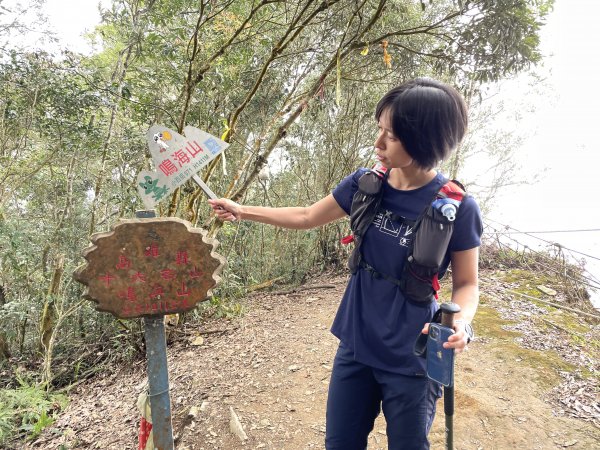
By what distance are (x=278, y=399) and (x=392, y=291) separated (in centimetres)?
219

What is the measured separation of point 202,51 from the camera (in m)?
3.47

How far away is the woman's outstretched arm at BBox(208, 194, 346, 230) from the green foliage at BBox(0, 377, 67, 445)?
10.7ft

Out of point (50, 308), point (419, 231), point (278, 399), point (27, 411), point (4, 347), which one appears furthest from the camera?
point (4, 347)

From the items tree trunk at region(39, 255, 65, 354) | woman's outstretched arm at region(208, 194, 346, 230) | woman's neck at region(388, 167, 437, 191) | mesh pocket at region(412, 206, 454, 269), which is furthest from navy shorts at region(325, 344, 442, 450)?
tree trunk at region(39, 255, 65, 354)

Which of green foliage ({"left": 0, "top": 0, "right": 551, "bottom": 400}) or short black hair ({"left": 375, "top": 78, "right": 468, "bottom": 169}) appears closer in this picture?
short black hair ({"left": 375, "top": 78, "right": 468, "bottom": 169})

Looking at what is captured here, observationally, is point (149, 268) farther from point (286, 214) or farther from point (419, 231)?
point (419, 231)

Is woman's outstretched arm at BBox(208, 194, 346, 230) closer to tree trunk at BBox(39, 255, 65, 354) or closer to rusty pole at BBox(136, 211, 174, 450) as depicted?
rusty pole at BBox(136, 211, 174, 450)

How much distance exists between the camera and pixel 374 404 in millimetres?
1445

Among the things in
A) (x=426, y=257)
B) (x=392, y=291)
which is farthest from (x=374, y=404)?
(x=426, y=257)

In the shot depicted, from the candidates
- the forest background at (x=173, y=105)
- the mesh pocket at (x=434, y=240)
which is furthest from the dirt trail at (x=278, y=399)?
the mesh pocket at (x=434, y=240)

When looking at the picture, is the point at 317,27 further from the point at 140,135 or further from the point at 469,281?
the point at 469,281

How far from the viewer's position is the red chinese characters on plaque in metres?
1.45

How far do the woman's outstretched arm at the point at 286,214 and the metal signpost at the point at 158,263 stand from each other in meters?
0.18

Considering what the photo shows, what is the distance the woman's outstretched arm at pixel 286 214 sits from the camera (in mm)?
1633
